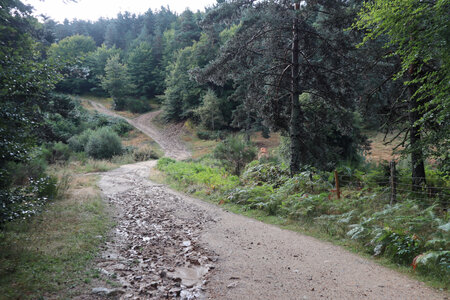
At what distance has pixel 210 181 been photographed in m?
12.1

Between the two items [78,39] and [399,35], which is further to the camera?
[78,39]

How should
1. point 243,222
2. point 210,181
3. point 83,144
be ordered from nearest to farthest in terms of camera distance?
point 243,222, point 210,181, point 83,144

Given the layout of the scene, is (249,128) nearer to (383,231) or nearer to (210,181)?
(210,181)

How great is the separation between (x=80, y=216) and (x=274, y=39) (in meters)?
8.87

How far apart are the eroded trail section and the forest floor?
16 mm

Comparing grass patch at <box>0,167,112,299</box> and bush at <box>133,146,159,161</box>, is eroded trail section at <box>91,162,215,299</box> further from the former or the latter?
bush at <box>133,146,159,161</box>

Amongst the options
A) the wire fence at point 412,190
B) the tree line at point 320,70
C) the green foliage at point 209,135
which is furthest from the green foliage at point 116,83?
the wire fence at point 412,190

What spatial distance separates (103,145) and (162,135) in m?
15.1

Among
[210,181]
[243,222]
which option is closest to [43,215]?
[243,222]

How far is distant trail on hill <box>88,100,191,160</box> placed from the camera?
104ft

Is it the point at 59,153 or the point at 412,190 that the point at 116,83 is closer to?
the point at 59,153

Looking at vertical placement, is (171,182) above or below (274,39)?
below

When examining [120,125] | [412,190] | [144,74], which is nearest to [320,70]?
[412,190]

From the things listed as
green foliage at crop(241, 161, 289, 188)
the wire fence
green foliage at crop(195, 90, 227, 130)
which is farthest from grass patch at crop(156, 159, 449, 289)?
green foliage at crop(195, 90, 227, 130)
